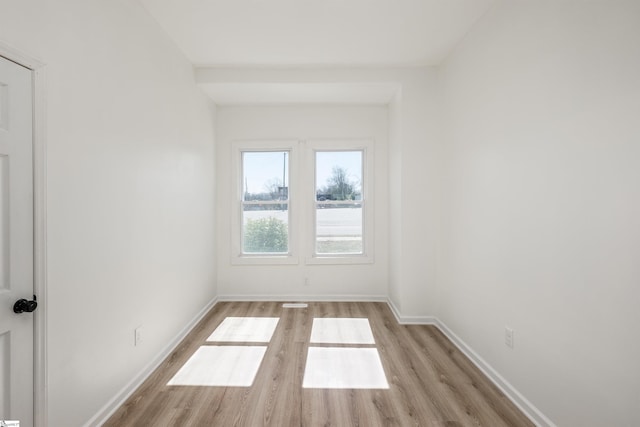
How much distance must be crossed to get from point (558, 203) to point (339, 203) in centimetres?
290

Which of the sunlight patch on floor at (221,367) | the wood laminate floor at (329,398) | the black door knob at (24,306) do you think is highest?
the black door knob at (24,306)

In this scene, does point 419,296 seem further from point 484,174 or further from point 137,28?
point 137,28

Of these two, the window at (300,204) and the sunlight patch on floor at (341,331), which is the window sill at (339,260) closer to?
the window at (300,204)

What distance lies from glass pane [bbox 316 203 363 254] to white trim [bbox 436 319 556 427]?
173 centimetres

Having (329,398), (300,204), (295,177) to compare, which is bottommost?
(329,398)

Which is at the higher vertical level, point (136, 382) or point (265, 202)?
point (265, 202)

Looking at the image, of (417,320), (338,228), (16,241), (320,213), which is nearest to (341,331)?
(417,320)

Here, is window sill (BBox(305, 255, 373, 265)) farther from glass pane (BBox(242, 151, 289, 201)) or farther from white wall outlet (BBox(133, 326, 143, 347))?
white wall outlet (BBox(133, 326, 143, 347))

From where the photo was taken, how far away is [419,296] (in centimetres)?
368

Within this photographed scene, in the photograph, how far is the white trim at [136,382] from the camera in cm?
198

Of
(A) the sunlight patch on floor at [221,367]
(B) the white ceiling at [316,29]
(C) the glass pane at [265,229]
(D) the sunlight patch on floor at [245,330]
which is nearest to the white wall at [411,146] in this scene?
(B) the white ceiling at [316,29]

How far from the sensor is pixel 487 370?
8.37ft

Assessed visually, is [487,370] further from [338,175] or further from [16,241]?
[16,241]

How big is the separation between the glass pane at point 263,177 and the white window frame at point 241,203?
7 cm
